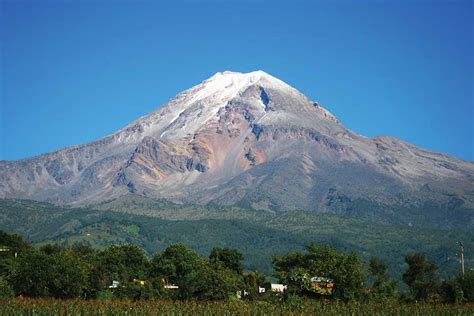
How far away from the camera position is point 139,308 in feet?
324

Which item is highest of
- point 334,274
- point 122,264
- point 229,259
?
point 229,259

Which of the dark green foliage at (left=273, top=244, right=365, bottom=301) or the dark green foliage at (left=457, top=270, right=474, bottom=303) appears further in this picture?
the dark green foliage at (left=457, top=270, right=474, bottom=303)

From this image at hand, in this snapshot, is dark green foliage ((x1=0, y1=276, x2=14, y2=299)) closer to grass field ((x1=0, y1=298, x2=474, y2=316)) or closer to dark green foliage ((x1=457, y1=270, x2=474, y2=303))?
grass field ((x1=0, y1=298, x2=474, y2=316))

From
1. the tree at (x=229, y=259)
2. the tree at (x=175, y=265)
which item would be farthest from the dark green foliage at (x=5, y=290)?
the tree at (x=229, y=259)

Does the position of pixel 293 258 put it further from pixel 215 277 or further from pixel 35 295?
pixel 35 295

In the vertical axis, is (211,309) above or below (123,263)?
below

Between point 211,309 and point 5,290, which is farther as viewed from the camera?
point 5,290

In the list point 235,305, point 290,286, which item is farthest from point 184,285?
point 235,305

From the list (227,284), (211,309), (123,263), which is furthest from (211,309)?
(123,263)

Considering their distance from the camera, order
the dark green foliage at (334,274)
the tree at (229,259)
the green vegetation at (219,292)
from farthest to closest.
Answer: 1. the tree at (229,259)
2. the dark green foliage at (334,274)
3. the green vegetation at (219,292)

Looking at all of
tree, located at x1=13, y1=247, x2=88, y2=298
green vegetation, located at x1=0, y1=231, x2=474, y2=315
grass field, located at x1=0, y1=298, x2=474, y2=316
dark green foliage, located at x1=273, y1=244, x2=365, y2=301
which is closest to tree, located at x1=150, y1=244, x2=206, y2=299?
green vegetation, located at x1=0, y1=231, x2=474, y2=315

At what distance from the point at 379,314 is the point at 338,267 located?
31341 mm

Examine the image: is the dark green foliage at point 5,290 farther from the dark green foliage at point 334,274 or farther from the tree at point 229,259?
the tree at point 229,259

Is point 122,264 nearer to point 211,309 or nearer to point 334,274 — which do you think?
point 334,274
